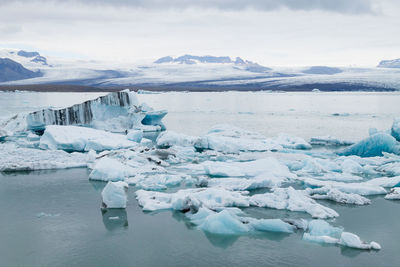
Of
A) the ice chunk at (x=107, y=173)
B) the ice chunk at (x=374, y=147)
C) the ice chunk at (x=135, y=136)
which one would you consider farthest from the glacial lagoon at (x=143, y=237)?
the ice chunk at (x=135, y=136)

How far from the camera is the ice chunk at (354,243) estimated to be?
4.32m

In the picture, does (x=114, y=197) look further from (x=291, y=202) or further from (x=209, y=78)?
(x=209, y=78)

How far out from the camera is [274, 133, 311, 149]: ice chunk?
11.3 m

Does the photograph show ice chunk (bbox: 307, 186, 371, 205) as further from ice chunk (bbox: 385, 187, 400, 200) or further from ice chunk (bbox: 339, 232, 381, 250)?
ice chunk (bbox: 339, 232, 381, 250)

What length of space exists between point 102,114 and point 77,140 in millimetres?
3679

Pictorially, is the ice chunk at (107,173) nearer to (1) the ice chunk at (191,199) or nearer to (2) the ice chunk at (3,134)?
(1) the ice chunk at (191,199)

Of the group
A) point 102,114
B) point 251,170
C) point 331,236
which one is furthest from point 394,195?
point 102,114

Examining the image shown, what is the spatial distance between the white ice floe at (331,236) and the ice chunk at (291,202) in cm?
55

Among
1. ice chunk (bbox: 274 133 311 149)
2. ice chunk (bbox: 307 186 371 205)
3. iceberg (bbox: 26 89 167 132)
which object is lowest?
ice chunk (bbox: 274 133 311 149)

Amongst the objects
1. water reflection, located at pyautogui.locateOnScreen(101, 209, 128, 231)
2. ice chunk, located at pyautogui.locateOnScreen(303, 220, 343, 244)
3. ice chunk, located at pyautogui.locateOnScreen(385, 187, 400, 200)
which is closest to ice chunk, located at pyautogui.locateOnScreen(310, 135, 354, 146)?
ice chunk, located at pyautogui.locateOnScreen(385, 187, 400, 200)

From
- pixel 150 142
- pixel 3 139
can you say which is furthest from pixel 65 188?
pixel 3 139

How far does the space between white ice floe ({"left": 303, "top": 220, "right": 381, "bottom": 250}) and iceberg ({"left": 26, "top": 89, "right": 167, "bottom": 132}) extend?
9.88 metres

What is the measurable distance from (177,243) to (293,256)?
1243 millimetres

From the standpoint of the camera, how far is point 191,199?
18.1 feet
